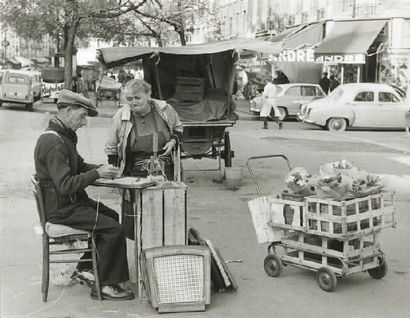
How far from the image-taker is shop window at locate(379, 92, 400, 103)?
23859 mm

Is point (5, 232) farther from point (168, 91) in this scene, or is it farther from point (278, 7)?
point (278, 7)

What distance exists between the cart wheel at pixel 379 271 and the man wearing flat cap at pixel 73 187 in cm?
219

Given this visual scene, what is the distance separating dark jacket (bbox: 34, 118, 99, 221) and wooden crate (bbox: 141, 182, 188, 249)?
476mm

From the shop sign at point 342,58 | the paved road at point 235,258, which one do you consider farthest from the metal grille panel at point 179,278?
the shop sign at point 342,58

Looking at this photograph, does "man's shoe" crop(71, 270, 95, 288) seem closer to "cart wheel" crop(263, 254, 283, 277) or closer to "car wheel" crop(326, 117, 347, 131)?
"cart wheel" crop(263, 254, 283, 277)

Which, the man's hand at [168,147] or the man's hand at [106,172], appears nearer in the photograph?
the man's hand at [106,172]

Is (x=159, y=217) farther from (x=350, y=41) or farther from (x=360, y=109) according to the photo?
(x=350, y=41)

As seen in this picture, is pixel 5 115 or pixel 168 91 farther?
pixel 5 115

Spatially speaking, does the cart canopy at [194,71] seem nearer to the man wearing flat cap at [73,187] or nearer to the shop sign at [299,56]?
the man wearing flat cap at [73,187]

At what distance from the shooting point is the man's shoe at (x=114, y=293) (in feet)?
18.1

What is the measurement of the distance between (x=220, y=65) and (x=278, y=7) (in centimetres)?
2831

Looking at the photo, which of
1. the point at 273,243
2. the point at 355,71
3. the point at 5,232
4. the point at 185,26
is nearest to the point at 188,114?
the point at 5,232

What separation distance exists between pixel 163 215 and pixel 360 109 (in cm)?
1898

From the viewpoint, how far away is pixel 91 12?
30.3m
